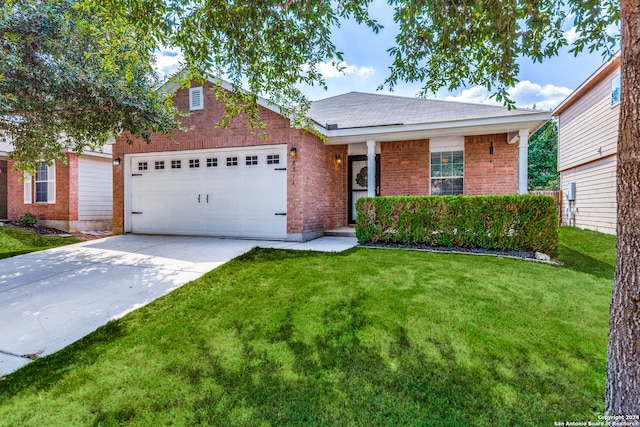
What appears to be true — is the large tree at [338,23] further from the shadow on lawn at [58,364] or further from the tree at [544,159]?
the tree at [544,159]

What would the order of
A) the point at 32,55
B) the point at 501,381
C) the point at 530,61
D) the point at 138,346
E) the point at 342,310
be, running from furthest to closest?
the point at 32,55, the point at 530,61, the point at 342,310, the point at 138,346, the point at 501,381

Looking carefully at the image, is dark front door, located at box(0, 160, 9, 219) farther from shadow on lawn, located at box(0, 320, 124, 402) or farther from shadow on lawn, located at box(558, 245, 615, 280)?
shadow on lawn, located at box(558, 245, 615, 280)

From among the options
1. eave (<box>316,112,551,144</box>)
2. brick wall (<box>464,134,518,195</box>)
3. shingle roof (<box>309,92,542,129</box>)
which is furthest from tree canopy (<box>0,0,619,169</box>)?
brick wall (<box>464,134,518,195</box>)

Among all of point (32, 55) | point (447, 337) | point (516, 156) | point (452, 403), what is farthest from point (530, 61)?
point (32, 55)

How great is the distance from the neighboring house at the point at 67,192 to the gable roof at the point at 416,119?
28.2 feet

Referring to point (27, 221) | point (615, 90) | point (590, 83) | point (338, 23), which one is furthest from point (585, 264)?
point (27, 221)

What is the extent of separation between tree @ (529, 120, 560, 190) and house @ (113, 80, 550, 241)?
71.2 ft

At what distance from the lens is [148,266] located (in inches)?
220

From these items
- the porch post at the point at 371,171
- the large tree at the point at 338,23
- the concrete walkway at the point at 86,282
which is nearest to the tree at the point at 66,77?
the large tree at the point at 338,23

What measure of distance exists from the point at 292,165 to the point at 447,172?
14.6ft

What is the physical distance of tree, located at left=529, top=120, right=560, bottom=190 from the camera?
86.0ft

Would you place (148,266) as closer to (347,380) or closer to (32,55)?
(32,55)

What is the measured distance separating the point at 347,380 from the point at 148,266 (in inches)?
179

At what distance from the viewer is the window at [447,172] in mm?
9016
